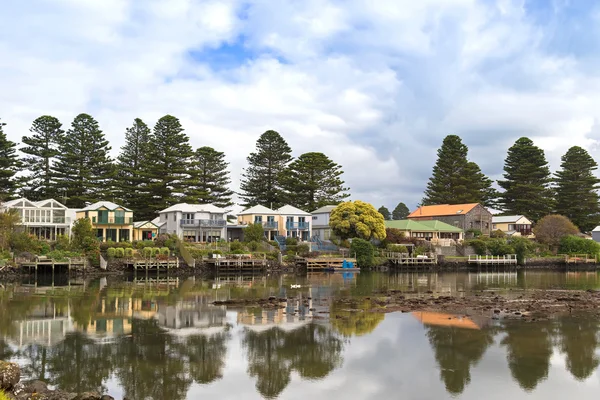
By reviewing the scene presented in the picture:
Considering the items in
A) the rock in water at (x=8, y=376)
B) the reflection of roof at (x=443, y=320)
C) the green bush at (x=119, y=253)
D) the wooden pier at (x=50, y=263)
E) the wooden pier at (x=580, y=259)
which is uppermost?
the green bush at (x=119, y=253)

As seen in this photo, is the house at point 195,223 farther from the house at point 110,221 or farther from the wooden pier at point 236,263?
the wooden pier at point 236,263

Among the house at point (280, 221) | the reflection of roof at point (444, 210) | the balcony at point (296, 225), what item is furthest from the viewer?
the reflection of roof at point (444, 210)

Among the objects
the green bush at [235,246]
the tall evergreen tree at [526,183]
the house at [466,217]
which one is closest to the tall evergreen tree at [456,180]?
the tall evergreen tree at [526,183]

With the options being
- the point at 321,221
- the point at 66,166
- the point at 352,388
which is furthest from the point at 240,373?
the point at 66,166

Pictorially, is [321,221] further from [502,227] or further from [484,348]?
[484,348]

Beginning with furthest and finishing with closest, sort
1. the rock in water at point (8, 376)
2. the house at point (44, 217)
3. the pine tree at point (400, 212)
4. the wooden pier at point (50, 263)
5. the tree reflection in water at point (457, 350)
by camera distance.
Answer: the pine tree at point (400, 212) < the house at point (44, 217) < the wooden pier at point (50, 263) < the tree reflection in water at point (457, 350) < the rock in water at point (8, 376)

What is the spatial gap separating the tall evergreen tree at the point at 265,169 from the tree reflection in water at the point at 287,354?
5802 centimetres

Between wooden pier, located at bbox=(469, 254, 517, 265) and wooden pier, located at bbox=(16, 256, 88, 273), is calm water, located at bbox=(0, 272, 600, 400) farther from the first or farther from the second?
wooden pier, located at bbox=(469, 254, 517, 265)

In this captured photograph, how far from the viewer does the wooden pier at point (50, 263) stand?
141ft

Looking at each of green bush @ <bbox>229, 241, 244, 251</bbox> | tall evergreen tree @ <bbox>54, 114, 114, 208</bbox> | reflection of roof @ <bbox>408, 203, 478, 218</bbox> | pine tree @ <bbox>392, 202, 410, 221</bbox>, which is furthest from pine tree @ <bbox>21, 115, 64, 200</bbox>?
pine tree @ <bbox>392, 202, 410, 221</bbox>

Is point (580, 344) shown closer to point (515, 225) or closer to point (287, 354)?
point (287, 354)

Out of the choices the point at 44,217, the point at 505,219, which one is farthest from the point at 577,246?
the point at 44,217

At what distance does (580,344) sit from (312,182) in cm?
5957

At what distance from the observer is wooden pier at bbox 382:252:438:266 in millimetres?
57906
